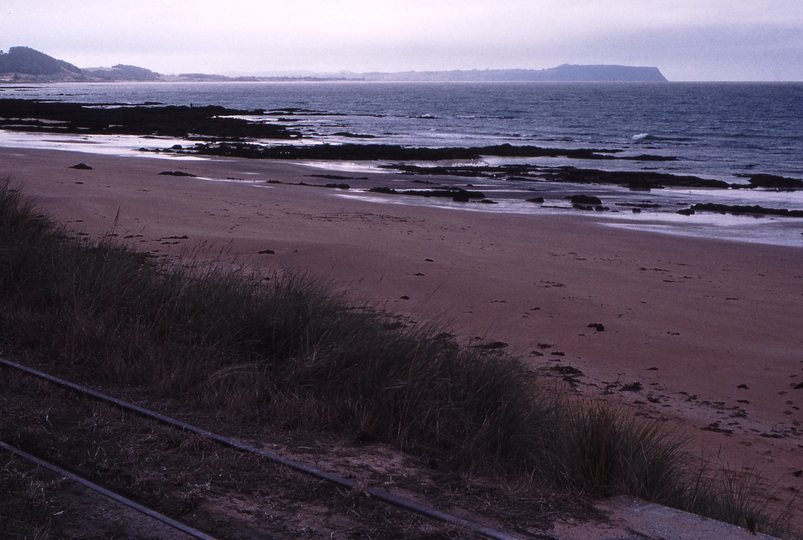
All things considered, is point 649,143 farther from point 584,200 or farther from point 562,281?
point 562,281

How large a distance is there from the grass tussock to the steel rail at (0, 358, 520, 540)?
13.5 inches

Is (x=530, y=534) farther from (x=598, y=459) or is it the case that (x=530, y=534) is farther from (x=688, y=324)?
(x=688, y=324)

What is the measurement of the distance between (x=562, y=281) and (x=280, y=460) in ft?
26.4

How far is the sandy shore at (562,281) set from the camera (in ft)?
23.1

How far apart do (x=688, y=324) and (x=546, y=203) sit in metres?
14.0

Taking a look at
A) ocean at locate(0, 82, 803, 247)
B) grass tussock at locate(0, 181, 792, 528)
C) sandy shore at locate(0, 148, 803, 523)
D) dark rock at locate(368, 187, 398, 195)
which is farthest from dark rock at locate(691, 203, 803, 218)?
grass tussock at locate(0, 181, 792, 528)

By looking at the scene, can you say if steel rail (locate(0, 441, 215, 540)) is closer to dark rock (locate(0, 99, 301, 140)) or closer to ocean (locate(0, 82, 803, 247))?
ocean (locate(0, 82, 803, 247))

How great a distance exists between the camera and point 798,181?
29.3 metres

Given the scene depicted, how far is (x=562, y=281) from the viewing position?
11.5 meters

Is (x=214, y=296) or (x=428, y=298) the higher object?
(x=214, y=296)

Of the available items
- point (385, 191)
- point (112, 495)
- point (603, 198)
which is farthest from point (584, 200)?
point (112, 495)

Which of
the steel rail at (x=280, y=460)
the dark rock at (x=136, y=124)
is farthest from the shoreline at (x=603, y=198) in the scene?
the steel rail at (x=280, y=460)

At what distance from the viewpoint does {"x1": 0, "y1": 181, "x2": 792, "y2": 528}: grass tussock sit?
434 cm

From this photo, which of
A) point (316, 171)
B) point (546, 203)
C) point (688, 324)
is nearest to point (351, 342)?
point (688, 324)
